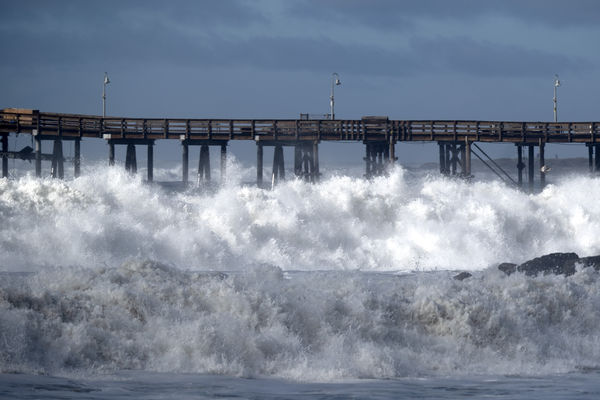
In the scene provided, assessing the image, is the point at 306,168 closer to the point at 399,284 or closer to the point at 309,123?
the point at 309,123

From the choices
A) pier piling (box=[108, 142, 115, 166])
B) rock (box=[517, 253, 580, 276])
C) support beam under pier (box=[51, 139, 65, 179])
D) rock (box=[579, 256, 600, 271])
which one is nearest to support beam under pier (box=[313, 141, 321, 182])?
pier piling (box=[108, 142, 115, 166])

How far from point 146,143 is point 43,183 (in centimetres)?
780

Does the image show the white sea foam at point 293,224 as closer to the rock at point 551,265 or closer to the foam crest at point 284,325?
the rock at point 551,265

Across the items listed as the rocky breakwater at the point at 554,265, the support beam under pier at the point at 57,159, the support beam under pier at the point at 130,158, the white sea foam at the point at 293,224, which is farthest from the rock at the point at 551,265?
the support beam under pier at the point at 57,159

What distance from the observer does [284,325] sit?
1187cm

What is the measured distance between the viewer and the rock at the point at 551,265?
69.6ft

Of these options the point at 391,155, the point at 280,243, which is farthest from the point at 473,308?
the point at 391,155

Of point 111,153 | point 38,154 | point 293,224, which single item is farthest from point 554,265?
point 38,154

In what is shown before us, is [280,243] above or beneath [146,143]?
beneath

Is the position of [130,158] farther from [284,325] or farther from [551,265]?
[284,325]

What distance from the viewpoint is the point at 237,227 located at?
94.1 feet

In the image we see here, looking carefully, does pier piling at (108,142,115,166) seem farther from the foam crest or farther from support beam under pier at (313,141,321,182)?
the foam crest

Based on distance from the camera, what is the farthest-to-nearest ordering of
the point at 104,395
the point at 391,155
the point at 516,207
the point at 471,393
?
the point at 391,155 < the point at 516,207 < the point at 471,393 < the point at 104,395

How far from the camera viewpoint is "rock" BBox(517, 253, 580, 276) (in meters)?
21.2
